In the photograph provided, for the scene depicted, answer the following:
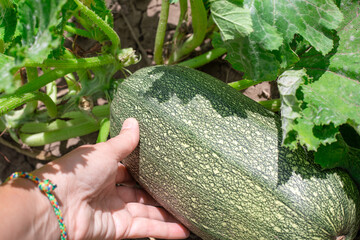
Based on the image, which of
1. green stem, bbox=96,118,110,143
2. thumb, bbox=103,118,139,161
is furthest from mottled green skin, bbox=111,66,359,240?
green stem, bbox=96,118,110,143

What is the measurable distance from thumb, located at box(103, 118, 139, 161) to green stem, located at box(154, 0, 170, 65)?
818 millimetres

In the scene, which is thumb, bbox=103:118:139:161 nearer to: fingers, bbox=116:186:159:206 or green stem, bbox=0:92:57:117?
fingers, bbox=116:186:159:206

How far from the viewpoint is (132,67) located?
2.96 meters

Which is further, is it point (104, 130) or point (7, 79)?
point (104, 130)

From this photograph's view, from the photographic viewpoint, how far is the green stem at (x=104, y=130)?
2254mm

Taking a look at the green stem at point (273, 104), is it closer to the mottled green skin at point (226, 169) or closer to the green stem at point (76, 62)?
the mottled green skin at point (226, 169)

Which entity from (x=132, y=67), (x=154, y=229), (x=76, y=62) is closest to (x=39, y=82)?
(x=76, y=62)

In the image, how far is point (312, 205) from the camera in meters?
1.71

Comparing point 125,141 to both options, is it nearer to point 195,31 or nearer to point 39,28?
point 39,28

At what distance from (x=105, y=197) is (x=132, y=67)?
127 centimetres

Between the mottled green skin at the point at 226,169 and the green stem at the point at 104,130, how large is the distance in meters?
0.27

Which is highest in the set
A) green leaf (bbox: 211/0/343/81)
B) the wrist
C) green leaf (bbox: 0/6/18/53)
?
green leaf (bbox: 211/0/343/81)

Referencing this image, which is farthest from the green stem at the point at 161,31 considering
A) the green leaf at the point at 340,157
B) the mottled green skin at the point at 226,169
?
the green leaf at the point at 340,157

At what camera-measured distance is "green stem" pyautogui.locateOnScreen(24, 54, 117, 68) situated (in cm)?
192
